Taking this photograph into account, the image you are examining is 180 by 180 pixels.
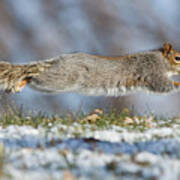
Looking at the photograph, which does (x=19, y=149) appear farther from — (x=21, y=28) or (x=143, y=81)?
(x=21, y=28)

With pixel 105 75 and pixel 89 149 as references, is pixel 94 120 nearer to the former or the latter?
pixel 105 75

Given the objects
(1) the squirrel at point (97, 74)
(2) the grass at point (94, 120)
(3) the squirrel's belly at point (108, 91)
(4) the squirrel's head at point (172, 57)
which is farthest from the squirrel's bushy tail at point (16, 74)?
(4) the squirrel's head at point (172, 57)

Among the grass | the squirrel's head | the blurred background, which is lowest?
the grass

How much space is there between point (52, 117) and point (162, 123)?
39.4 inches

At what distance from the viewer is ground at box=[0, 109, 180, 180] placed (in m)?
1.66

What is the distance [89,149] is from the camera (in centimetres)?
209

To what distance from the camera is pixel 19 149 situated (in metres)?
2.06

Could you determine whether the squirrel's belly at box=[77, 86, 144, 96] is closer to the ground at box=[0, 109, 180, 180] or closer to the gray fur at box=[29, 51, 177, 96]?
the gray fur at box=[29, 51, 177, 96]

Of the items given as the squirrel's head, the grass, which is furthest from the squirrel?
the grass

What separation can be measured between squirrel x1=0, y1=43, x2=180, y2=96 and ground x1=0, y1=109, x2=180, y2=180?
701mm

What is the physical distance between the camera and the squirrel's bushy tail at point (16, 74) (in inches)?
152

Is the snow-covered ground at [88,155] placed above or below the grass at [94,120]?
below

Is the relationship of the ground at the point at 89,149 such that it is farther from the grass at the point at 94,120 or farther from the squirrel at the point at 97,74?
the squirrel at the point at 97,74

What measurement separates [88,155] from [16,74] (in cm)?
212
